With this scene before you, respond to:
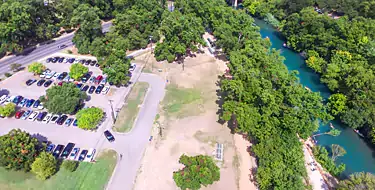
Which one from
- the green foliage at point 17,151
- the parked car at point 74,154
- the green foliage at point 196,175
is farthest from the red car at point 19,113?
the green foliage at point 196,175

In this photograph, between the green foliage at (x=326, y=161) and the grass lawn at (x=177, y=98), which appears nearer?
the green foliage at (x=326, y=161)

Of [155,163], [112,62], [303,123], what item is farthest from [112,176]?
[303,123]

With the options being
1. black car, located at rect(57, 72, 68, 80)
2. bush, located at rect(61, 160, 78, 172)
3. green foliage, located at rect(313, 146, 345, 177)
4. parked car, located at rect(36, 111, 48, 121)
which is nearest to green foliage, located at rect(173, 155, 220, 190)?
bush, located at rect(61, 160, 78, 172)

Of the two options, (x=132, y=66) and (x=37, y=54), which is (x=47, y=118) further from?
(x=37, y=54)

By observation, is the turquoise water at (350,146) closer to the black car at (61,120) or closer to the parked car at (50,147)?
the parked car at (50,147)

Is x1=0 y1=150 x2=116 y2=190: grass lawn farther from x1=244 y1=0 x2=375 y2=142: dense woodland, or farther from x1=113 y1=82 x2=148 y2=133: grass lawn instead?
x1=244 y1=0 x2=375 y2=142: dense woodland

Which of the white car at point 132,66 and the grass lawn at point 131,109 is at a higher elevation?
the white car at point 132,66

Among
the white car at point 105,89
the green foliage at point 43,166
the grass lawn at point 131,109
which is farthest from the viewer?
the white car at point 105,89
